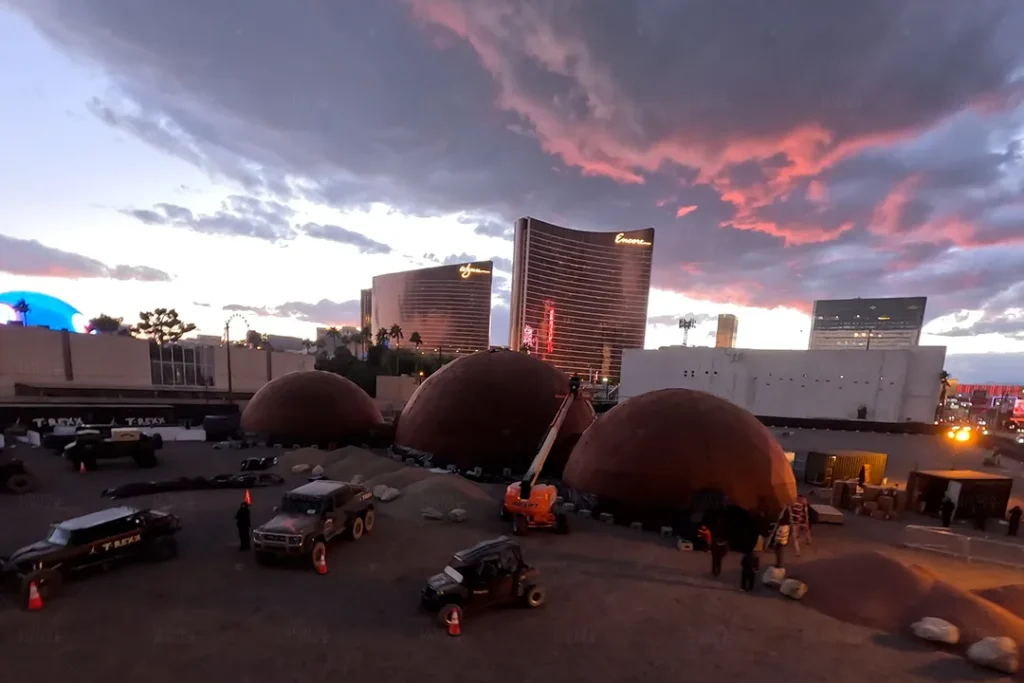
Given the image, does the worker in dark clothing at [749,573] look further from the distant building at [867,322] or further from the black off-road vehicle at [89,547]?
the distant building at [867,322]

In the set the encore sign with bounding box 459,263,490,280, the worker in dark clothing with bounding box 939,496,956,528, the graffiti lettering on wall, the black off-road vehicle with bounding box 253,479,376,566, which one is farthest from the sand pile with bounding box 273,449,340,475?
the encore sign with bounding box 459,263,490,280

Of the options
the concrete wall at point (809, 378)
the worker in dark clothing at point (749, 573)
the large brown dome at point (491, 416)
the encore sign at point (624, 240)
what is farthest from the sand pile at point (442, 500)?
the encore sign at point (624, 240)

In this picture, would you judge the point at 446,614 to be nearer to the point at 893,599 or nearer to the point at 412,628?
the point at 412,628

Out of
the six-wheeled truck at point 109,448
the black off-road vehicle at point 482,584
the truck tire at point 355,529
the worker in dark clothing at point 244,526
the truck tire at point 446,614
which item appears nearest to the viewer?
the truck tire at point 446,614

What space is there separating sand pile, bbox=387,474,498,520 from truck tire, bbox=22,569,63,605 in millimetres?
9268

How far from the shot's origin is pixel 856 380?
53250 mm

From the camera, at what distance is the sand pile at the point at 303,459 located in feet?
79.1

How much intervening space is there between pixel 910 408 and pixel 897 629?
53994 millimetres

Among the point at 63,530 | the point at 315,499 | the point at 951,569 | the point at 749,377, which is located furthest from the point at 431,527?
the point at 749,377

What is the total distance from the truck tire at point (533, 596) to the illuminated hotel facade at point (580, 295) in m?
109

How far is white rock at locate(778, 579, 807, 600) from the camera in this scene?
11727 mm

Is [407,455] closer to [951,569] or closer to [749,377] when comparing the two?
[951,569]

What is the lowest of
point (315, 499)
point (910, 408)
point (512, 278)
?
point (910, 408)

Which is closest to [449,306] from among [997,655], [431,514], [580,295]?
[580,295]
